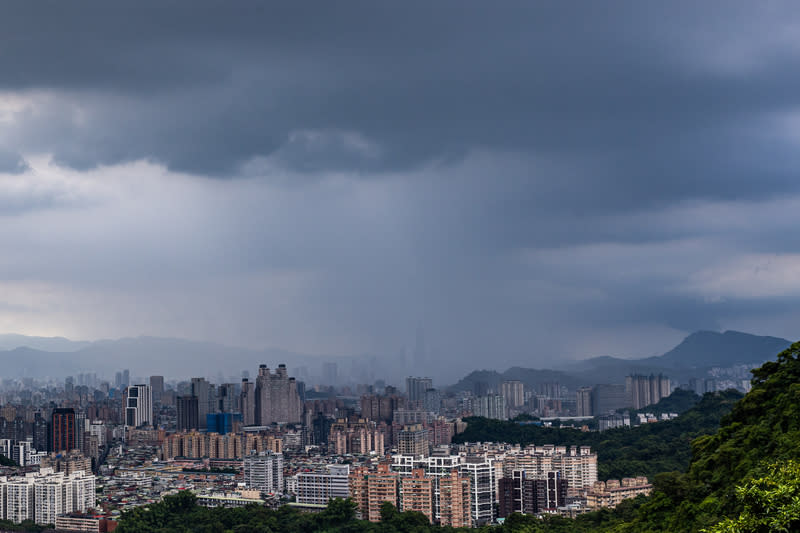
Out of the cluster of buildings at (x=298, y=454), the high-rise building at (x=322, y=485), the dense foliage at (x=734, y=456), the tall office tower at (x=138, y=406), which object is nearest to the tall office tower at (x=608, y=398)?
the cluster of buildings at (x=298, y=454)

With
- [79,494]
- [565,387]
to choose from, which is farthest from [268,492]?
[565,387]

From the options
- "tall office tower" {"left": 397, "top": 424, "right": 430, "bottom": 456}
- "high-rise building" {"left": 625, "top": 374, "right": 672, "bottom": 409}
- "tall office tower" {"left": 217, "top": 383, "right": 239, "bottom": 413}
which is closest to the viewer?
"tall office tower" {"left": 397, "top": 424, "right": 430, "bottom": 456}

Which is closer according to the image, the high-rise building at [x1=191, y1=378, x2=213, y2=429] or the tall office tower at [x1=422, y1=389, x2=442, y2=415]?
the high-rise building at [x1=191, y1=378, x2=213, y2=429]

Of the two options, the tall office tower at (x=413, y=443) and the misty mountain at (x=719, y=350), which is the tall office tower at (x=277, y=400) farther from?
the misty mountain at (x=719, y=350)

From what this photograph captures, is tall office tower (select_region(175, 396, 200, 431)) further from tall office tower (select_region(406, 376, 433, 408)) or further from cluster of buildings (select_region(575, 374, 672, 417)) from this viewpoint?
cluster of buildings (select_region(575, 374, 672, 417))

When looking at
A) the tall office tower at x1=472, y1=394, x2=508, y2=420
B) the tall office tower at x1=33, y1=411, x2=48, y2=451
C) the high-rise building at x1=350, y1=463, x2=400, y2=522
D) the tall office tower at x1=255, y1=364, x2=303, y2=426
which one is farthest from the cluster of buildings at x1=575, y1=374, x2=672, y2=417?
the high-rise building at x1=350, y1=463, x2=400, y2=522

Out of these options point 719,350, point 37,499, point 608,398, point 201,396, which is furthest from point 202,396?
point 719,350
